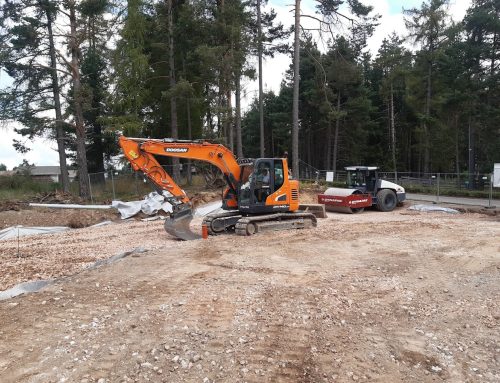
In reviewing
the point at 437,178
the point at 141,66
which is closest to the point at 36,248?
the point at 141,66

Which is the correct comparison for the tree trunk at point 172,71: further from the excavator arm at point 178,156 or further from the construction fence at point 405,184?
the excavator arm at point 178,156

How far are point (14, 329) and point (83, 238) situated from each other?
25.3ft

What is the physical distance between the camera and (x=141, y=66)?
76.8 feet

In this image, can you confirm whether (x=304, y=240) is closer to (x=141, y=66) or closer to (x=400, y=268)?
(x=400, y=268)

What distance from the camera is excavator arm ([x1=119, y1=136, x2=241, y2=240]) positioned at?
1083 cm

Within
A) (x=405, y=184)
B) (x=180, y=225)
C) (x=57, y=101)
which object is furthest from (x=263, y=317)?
(x=405, y=184)

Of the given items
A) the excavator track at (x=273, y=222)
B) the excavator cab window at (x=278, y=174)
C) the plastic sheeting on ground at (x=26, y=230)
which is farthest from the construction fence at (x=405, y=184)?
the excavator cab window at (x=278, y=174)

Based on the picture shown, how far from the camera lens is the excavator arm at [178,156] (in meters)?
10.8

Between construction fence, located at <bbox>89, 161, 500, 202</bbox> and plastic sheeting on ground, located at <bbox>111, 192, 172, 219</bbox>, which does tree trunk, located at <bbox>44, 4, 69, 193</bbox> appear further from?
plastic sheeting on ground, located at <bbox>111, 192, 172, 219</bbox>

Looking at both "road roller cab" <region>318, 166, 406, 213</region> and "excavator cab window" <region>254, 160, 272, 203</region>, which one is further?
"road roller cab" <region>318, 166, 406, 213</region>

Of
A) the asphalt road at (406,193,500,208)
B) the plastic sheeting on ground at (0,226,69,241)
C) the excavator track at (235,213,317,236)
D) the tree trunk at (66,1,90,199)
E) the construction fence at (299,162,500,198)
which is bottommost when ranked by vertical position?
the plastic sheeting on ground at (0,226,69,241)

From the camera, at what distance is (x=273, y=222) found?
1209cm

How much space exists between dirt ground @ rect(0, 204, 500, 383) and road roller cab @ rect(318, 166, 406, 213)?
7548 mm

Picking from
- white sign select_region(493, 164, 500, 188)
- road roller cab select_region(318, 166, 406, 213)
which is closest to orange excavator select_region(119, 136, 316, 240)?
road roller cab select_region(318, 166, 406, 213)
